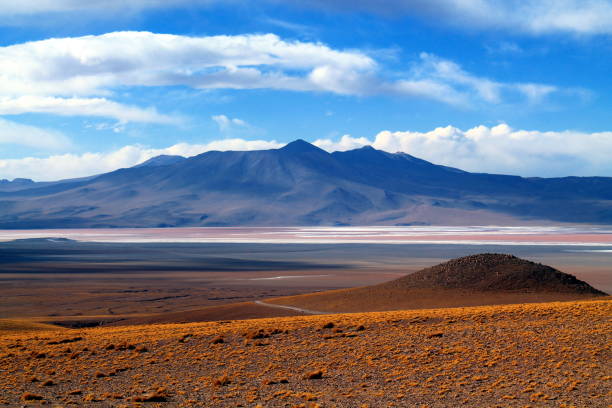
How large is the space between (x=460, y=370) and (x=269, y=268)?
51.2 m

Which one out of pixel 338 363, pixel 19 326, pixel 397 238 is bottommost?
pixel 19 326

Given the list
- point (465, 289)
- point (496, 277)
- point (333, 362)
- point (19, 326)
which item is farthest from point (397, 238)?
point (333, 362)

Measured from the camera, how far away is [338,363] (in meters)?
17.1

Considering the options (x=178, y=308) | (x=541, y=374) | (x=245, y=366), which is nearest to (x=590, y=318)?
(x=541, y=374)

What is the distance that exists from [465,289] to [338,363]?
20.3 meters

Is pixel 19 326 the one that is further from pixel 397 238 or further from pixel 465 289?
pixel 397 238

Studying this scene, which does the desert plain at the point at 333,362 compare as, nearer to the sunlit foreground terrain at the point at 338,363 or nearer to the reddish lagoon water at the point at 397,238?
the sunlit foreground terrain at the point at 338,363

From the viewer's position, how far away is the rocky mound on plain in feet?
117

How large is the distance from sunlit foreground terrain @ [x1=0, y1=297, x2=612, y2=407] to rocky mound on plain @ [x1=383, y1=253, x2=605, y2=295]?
43.1 feet

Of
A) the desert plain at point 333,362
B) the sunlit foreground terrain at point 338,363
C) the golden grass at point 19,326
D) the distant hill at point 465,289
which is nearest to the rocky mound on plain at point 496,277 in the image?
the distant hill at point 465,289

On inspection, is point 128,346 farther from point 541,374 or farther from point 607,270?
point 607,270

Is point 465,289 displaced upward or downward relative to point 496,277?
downward

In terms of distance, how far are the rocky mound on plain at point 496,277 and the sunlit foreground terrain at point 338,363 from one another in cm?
1313

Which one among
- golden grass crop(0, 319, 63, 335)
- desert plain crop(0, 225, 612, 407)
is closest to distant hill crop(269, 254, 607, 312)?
desert plain crop(0, 225, 612, 407)
